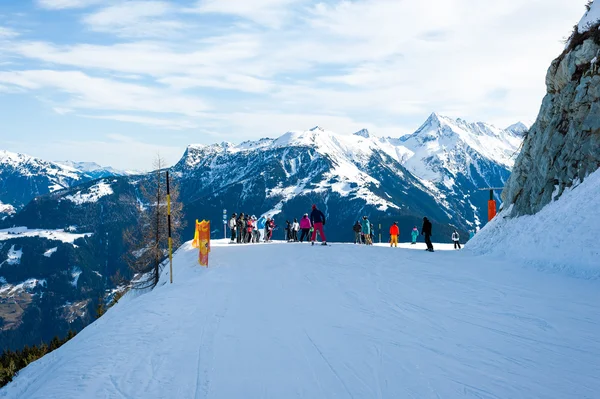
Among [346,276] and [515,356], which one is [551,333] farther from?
[346,276]

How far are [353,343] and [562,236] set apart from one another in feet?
38.8

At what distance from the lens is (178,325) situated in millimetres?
11320

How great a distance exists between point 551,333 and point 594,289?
4.91m

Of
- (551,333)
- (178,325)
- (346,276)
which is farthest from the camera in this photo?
(346,276)

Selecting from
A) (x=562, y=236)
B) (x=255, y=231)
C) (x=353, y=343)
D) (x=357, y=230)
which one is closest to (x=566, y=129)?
(x=562, y=236)

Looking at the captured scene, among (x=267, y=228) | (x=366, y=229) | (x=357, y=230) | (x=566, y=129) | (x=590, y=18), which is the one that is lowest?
(x=357, y=230)

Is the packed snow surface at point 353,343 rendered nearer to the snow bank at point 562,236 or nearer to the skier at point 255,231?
the snow bank at point 562,236

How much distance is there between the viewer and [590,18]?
23.9m

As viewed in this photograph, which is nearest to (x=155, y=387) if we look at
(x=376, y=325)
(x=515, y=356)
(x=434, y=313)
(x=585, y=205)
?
(x=376, y=325)

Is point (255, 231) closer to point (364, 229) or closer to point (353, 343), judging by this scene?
point (364, 229)

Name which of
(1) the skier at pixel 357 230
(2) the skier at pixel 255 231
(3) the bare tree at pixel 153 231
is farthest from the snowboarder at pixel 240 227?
(1) the skier at pixel 357 230

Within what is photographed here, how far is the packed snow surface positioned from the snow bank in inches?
36.2

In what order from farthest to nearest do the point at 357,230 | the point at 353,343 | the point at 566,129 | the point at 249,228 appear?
the point at 357,230
the point at 249,228
the point at 566,129
the point at 353,343

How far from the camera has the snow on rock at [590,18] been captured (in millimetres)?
23500
